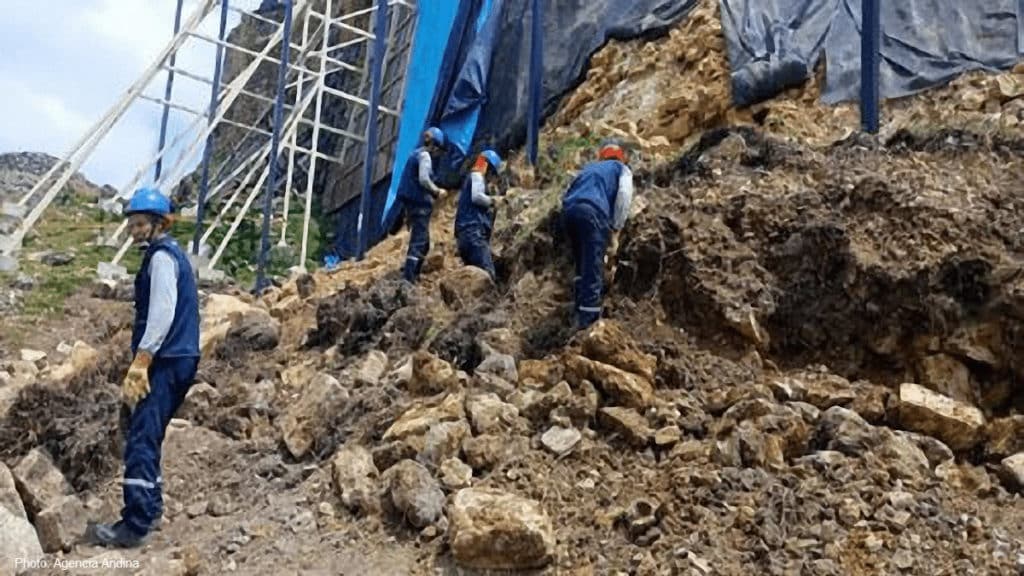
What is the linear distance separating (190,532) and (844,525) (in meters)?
2.45

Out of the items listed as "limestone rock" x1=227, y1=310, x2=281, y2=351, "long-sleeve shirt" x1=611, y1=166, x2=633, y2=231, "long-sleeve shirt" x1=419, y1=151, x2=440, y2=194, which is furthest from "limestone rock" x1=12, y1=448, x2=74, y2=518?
"long-sleeve shirt" x1=419, y1=151, x2=440, y2=194

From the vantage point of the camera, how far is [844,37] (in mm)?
7836

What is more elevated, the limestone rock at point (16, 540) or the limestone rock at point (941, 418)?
the limestone rock at point (941, 418)

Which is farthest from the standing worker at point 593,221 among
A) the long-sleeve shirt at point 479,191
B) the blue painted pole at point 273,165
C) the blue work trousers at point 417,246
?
the blue painted pole at point 273,165

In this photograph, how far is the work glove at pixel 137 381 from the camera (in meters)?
4.14

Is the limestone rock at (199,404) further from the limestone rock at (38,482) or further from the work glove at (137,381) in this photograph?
the work glove at (137,381)

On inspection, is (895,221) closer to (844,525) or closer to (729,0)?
(844,525)

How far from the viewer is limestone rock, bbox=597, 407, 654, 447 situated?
14.3 feet

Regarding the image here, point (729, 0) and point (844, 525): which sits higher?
point (729, 0)

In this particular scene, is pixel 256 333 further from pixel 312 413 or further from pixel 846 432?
pixel 846 432

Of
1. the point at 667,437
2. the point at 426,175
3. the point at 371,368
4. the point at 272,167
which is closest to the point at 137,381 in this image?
the point at 371,368

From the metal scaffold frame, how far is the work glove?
5.90 metres

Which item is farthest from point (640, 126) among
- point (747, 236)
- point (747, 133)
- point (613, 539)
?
point (613, 539)

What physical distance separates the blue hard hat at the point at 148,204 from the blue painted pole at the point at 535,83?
4391 millimetres
